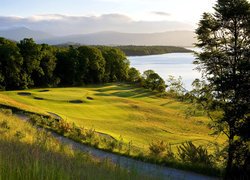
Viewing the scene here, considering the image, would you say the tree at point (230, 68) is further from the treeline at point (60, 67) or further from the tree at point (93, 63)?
the tree at point (93, 63)

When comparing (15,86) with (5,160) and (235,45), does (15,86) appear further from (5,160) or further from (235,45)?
(5,160)

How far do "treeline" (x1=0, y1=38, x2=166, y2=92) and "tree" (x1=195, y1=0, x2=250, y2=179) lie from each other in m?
57.1

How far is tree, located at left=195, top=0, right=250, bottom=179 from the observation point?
17.2m

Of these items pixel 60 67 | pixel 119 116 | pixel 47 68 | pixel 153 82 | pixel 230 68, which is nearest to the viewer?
pixel 230 68

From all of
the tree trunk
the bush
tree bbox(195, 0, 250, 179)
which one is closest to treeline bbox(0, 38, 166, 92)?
the bush

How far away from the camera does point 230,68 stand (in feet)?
59.7

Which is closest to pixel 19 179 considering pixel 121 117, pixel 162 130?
pixel 162 130

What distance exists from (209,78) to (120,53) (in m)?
84.1

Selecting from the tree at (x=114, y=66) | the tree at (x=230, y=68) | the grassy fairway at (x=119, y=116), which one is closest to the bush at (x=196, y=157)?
the tree at (x=230, y=68)

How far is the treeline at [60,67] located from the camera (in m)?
72.3

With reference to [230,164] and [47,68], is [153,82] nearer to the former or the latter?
[47,68]

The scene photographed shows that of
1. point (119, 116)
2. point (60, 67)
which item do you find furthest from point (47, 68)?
point (119, 116)

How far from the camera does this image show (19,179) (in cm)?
416

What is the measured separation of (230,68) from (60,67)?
70255 millimetres
